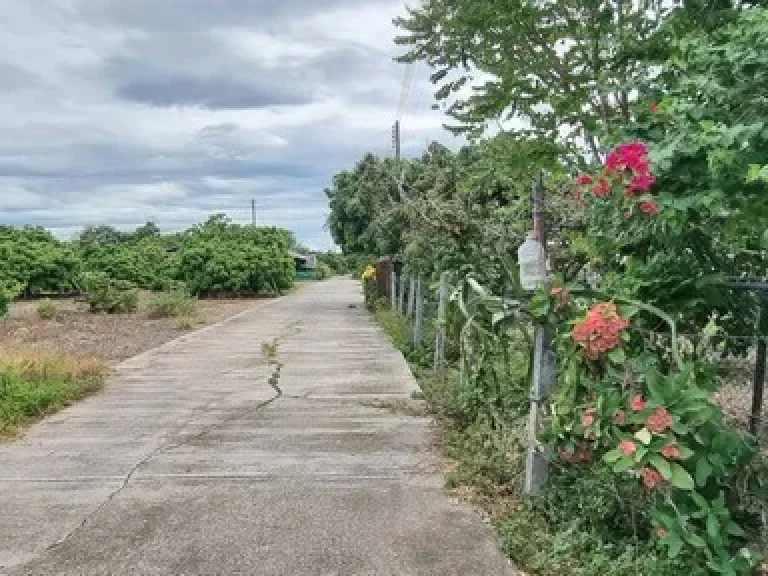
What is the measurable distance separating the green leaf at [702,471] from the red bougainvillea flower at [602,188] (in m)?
1.08

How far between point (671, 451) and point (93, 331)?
52.7ft

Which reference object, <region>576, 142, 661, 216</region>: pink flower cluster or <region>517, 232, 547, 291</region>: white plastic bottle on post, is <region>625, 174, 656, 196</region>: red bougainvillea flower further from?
<region>517, 232, 547, 291</region>: white plastic bottle on post

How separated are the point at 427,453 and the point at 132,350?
28.6 ft

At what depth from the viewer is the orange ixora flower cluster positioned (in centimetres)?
313

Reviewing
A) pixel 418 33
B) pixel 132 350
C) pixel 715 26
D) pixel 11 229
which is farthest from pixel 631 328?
pixel 11 229

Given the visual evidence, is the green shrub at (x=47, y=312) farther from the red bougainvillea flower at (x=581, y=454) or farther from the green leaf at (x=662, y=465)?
the green leaf at (x=662, y=465)

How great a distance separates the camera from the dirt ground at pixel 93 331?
13377 millimetres

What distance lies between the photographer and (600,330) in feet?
10.3

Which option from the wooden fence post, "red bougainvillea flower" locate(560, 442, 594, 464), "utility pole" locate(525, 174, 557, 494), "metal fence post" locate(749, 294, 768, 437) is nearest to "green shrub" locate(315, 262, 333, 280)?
the wooden fence post

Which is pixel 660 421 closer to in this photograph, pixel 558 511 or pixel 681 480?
pixel 681 480

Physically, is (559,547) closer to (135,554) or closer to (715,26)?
(135,554)

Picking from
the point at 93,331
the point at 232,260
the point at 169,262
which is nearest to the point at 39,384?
the point at 93,331

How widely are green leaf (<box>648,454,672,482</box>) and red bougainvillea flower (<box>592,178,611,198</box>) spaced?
3.36 ft

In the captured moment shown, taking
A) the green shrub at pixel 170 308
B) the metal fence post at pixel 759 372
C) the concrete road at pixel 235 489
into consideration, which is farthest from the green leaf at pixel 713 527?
the green shrub at pixel 170 308
